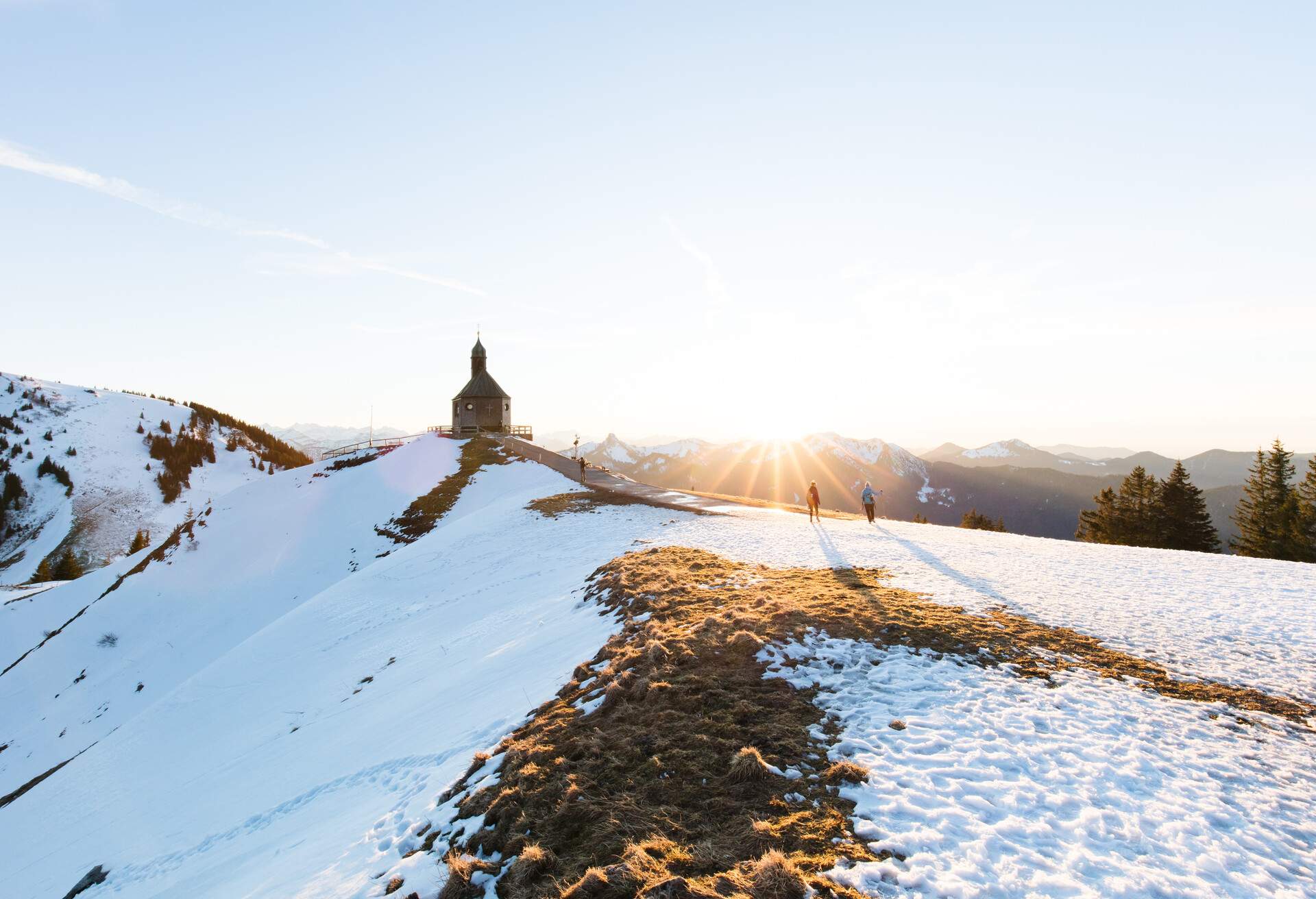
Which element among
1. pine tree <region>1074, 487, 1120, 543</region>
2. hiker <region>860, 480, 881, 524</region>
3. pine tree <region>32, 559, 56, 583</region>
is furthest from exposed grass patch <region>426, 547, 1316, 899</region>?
pine tree <region>32, 559, 56, 583</region>

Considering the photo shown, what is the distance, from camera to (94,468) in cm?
11050

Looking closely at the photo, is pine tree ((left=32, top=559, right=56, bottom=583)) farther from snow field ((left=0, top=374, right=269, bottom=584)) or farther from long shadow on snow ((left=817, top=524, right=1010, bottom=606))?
long shadow on snow ((left=817, top=524, right=1010, bottom=606))

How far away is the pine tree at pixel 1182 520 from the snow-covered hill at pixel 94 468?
135m

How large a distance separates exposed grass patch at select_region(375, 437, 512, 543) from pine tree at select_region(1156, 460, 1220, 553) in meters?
61.3

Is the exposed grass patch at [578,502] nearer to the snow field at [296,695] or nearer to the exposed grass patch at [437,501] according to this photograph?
the snow field at [296,695]

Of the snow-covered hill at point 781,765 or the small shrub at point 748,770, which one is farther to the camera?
the small shrub at point 748,770

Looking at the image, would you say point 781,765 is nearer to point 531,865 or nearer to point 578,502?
point 531,865

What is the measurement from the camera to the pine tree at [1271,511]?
145 feet

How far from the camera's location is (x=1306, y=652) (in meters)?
11.0

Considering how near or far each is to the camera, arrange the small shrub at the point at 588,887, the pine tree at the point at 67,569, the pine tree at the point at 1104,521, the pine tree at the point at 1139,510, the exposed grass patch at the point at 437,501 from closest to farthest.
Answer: the small shrub at the point at 588,887
the exposed grass patch at the point at 437,501
the pine tree at the point at 1139,510
the pine tree at the point at 1104,521
the pine tree at the point at 67,569

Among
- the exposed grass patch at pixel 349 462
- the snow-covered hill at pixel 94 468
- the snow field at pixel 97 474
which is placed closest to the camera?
the exposed grass patch at pixel 349 462

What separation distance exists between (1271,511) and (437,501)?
69986 mm

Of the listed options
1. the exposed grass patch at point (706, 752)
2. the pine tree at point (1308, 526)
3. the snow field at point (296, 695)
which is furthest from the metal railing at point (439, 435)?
the pine tree at point (1308, 526)

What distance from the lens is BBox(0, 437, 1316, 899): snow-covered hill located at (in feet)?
20.5
